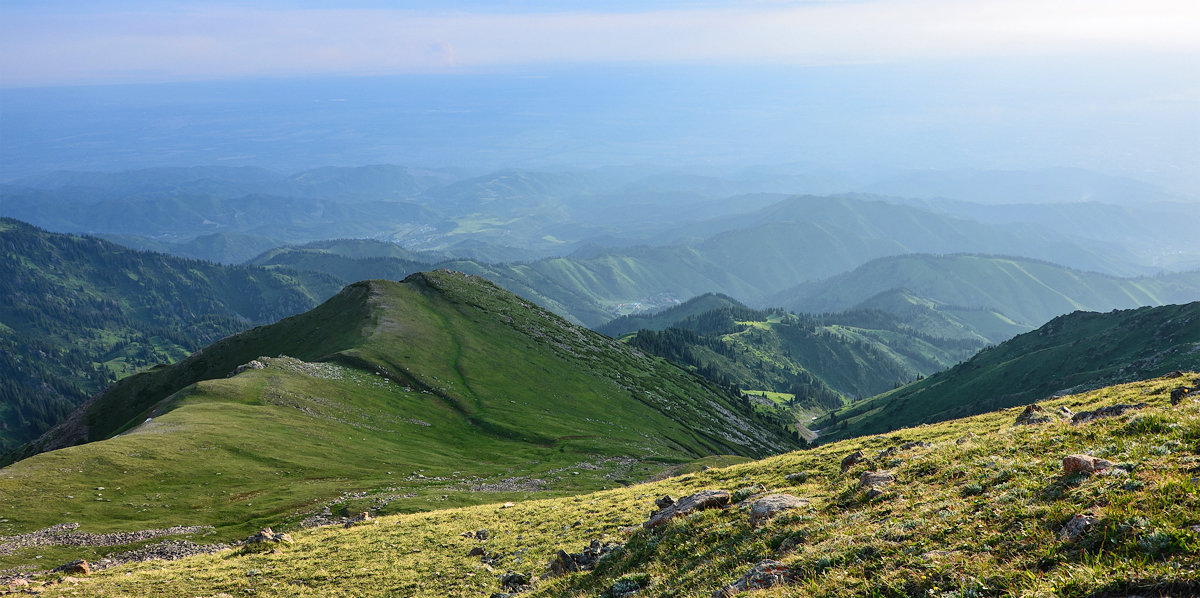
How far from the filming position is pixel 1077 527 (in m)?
13.3

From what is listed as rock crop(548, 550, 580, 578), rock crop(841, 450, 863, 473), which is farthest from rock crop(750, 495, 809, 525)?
rock crop(548, 550, 580, 578)

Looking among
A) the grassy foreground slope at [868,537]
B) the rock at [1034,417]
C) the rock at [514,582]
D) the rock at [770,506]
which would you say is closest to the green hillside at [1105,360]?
the rock at [1034,417]

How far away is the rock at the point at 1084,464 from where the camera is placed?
643 inches

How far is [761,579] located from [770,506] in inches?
238

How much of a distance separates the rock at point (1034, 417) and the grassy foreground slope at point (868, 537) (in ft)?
5.23

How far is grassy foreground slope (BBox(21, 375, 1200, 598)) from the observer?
12594 millimetres

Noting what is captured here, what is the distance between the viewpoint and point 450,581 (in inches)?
1129

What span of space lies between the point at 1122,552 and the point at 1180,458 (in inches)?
248

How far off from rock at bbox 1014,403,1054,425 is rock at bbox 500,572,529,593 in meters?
25.6

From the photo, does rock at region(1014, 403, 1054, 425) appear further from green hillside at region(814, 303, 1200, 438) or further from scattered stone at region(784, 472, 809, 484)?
green hillside at region(814, 303, 1200, 438)

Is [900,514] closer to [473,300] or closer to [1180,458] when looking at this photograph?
[1180,458]

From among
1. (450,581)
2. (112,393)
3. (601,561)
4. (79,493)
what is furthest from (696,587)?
(112,393)

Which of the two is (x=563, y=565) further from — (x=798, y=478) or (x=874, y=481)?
(x=798, y=478)

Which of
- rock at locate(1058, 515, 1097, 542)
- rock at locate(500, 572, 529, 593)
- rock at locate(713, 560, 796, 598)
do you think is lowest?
rock at locate(500, 572, 529, 593)
